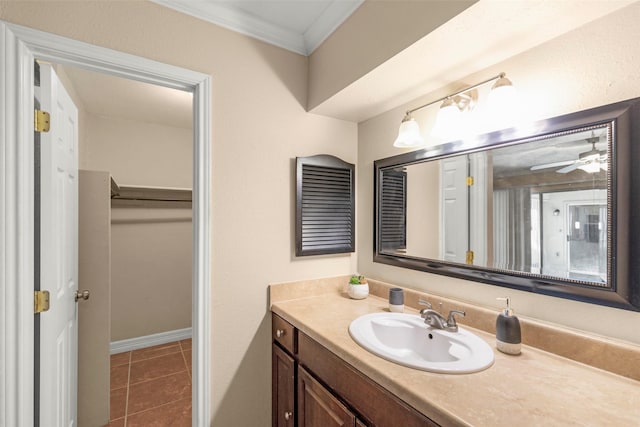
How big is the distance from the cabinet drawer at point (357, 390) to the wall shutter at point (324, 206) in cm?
60

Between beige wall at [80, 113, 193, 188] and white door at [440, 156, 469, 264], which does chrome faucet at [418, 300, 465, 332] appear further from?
beige wall at [80, 113, 193, 188]

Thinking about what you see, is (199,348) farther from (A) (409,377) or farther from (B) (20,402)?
(A) (409,377)

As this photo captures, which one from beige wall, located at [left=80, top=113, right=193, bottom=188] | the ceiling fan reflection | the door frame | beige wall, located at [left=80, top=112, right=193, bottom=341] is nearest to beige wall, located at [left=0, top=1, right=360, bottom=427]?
the door frame

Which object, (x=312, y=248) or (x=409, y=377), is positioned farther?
(x=312, y=248)

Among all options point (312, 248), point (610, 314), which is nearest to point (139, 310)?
point (312, 248)

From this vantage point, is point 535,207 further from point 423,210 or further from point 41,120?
point 41,120

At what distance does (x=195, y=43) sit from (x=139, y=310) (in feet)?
8.89

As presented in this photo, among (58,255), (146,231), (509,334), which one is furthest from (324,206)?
(146,231)

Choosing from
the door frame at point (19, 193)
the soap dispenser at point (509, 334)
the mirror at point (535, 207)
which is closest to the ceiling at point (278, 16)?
the door frame at point (19, 193)

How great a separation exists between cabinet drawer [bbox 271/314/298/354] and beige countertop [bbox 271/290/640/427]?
34 centimetres

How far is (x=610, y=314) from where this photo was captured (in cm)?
91

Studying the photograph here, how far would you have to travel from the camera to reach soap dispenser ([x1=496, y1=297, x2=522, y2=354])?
1005 millimetres

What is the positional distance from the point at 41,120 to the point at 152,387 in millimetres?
2092

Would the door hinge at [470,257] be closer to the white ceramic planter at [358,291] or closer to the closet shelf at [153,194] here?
the white ceramic planter at [358,291]
